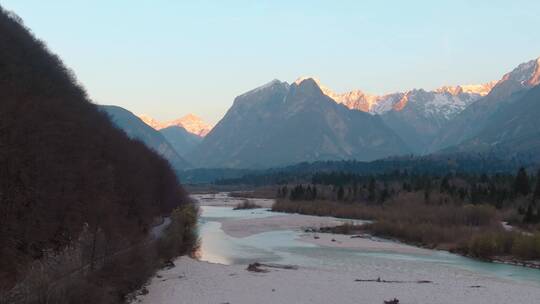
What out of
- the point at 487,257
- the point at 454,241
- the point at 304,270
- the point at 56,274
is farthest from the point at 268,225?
the point at 56,274

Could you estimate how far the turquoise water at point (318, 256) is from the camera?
61531mm

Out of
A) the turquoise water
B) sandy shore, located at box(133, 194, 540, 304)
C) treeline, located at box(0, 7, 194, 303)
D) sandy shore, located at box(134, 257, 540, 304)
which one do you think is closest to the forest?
the turquoise water

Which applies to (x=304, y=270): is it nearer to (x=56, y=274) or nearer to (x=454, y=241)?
(x=56, y=274)

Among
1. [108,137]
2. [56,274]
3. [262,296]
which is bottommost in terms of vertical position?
[262,296]

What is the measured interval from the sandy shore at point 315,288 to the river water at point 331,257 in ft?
18.8

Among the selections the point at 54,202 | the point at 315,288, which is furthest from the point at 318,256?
the point at 54,202

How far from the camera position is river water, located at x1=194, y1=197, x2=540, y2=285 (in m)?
60.7

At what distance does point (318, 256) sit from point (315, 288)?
2606cm

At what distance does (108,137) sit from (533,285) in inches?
2336

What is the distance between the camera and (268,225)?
121m

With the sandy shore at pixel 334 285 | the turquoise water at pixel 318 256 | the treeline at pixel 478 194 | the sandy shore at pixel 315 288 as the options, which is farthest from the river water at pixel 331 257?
the treeline at pixel 478 194

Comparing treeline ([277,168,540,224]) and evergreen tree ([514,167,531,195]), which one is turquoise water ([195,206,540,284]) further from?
evergreen tree ([514,167,531,195])

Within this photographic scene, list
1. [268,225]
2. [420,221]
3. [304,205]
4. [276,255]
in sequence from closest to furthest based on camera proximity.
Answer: [276,255], [420,221], [268,225], [304,205]

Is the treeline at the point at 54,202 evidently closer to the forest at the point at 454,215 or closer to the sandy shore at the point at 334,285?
the sandy shore at the point at 334,285
